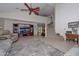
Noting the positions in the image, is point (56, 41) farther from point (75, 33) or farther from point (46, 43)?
point (75, 33)

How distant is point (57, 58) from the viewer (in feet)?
8.07

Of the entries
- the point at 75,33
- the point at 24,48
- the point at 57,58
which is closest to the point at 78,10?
the point at 75,33

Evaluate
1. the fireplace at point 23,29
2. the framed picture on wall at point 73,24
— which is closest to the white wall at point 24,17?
the fireplace at point 23,29

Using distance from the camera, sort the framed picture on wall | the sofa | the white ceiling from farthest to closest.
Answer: the framed picture on wall
the sofa
the white ceiling

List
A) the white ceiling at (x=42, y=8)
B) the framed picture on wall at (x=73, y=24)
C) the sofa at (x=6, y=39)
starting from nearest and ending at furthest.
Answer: the white ceiling at (x=42, y=8), the sofa at (x=6, y=39), the framed picture on wall at (x=73, y=24)

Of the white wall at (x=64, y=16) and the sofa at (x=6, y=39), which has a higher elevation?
the white wall at (x=64, y=16)

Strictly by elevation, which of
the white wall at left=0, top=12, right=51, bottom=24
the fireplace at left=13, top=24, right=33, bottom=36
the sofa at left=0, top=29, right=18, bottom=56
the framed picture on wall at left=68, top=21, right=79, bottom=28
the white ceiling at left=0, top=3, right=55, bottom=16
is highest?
the white ceiling at left=0, top=3, right=55, bottom=16

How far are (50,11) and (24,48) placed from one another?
3.92 ft

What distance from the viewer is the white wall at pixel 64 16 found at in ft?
10.2

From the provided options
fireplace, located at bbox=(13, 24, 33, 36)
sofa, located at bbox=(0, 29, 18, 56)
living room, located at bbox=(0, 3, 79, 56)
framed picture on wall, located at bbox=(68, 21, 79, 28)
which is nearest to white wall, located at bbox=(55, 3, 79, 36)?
living room, located at bbox=(0, 3, 79, 56)

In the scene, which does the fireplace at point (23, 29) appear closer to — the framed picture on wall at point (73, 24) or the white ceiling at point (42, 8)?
the white ceiling at point (42, 8)

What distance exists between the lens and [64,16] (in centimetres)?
321

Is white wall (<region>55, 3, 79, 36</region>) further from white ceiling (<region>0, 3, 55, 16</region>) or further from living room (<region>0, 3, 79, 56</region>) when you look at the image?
white ceiling (<region>0, 3, 55, 16</region>)

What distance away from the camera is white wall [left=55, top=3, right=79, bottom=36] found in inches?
122
